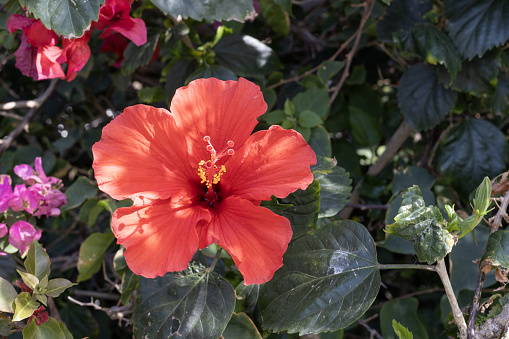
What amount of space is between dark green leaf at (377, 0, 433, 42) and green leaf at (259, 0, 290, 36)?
0.31 m

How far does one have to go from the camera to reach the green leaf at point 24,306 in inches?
34.5

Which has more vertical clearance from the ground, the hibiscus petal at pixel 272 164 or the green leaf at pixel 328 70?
the hibiscus petal at pixel 272 164

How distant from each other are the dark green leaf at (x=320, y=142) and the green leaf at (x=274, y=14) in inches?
17.4

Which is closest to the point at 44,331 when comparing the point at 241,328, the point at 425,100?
the point at 241,328

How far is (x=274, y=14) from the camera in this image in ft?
5.05

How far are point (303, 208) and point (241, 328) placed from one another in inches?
10.8

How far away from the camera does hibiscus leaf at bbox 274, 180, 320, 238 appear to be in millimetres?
914

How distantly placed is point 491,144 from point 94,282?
4.55 feet

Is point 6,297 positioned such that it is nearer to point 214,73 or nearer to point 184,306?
point 184,306

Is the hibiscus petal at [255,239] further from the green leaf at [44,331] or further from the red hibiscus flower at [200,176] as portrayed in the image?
the green leaf at [44,331]

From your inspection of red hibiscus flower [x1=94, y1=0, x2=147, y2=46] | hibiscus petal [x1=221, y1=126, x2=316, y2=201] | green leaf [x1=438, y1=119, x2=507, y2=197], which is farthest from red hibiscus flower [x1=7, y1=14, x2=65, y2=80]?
green leaf [x1=438, y1=119, x2=507, y2=197]

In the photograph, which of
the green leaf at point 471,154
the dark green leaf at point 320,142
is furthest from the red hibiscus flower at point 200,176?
the green leaf at point 471,154

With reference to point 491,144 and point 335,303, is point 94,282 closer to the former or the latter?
point 335,303

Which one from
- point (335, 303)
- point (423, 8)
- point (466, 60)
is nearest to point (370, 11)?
point (423, 8)
